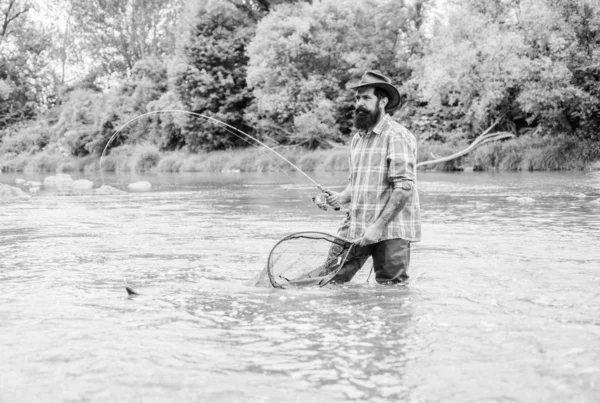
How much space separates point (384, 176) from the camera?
5.43m

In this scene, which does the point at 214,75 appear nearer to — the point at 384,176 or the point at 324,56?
the point at 324,56

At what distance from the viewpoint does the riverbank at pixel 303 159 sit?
26203 millimetres

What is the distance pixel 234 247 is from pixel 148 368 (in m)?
4.99

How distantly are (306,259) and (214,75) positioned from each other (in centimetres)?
3654

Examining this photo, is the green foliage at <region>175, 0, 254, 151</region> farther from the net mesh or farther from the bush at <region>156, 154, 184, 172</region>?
the net mesh

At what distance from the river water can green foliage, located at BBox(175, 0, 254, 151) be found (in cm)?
3190

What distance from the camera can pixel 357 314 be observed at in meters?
4.84

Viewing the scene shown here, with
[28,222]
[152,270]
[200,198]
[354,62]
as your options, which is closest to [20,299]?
[152,270]

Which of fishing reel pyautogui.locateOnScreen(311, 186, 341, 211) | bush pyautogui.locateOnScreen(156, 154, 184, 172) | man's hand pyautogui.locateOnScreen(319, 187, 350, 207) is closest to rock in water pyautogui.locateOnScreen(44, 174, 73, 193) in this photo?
bush pyautogui.locateOnScreen(156, 154, 184, 172)

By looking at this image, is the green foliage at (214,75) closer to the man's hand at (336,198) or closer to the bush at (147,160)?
the bush at (147,160)

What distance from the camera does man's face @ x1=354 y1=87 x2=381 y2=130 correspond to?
17.9ft

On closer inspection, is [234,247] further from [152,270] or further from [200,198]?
[200,198]

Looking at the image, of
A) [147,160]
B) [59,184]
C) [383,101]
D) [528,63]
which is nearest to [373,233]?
[383,101]

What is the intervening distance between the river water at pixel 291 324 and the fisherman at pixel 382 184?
0.34 metres
